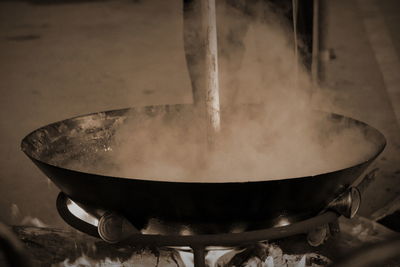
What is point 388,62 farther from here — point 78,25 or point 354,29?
point 78,25

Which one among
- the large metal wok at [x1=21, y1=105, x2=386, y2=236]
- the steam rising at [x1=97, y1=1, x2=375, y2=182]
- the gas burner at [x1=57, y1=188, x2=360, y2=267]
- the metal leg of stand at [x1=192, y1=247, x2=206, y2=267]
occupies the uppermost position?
the steam rising at [x1=97, y1=1, x2=375, y2=182]

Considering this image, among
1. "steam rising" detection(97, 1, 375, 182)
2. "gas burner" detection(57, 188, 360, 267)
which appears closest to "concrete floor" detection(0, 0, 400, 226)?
"steam rising" detection(97, 1, 375, 182)

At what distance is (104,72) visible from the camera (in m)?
2.93

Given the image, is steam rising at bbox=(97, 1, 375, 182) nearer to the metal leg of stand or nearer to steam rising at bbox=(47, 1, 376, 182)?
steam rising at bbox=(47, 1, 376, 182)

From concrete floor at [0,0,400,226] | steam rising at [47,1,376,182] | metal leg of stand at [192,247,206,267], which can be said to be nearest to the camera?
metal leg of stand at [192,247,206,267]

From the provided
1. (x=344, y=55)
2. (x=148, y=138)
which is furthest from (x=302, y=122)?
(x=344, y=55)

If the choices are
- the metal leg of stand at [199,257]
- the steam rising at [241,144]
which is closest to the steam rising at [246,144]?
the steam rising at [241,144]

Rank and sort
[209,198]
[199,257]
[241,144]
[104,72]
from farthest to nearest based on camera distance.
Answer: [104,72] < [241,144] < [199,257] < [209,198]

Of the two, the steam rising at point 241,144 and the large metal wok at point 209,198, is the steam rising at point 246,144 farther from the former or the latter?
the large metal wok at point 209,198

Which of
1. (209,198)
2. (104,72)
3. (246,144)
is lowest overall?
(209,198)

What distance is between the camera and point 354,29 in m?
2.79

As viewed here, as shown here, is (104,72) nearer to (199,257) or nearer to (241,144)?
(241,144)

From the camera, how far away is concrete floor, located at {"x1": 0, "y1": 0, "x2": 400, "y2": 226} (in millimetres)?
2227

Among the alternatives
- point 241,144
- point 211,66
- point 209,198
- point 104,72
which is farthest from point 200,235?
point 104,72
